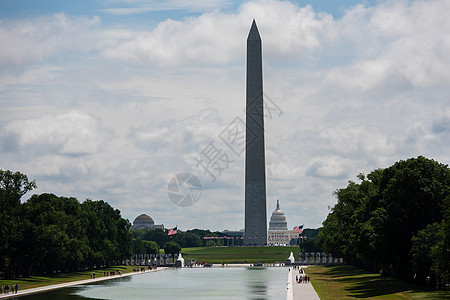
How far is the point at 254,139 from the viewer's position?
137875 millimetres

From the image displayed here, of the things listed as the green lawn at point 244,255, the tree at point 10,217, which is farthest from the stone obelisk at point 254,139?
the tree at point 10,217

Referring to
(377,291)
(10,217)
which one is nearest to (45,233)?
(10,217)

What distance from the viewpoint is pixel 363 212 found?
229ft

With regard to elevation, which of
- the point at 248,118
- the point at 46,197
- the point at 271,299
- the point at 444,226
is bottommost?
the point at 271,299

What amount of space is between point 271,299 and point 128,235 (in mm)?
76706

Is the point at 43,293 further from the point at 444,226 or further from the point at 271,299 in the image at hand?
the point at 444,226

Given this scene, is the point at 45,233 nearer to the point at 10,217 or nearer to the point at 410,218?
the point at 10,217

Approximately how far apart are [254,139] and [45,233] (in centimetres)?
6470

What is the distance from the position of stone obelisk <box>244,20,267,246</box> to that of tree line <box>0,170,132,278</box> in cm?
3574

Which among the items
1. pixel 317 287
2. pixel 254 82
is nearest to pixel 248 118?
pixel 254 82

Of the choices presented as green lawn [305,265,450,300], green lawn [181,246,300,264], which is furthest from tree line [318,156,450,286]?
green lawn [181,246,300,264]

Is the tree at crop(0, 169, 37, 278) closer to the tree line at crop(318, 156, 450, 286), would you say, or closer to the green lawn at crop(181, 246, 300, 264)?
the tree line at crop(318, 156, 450, 286)

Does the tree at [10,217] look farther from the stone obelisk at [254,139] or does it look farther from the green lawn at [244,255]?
the green lawn at [244,255]

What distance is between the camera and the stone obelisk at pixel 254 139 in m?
135
